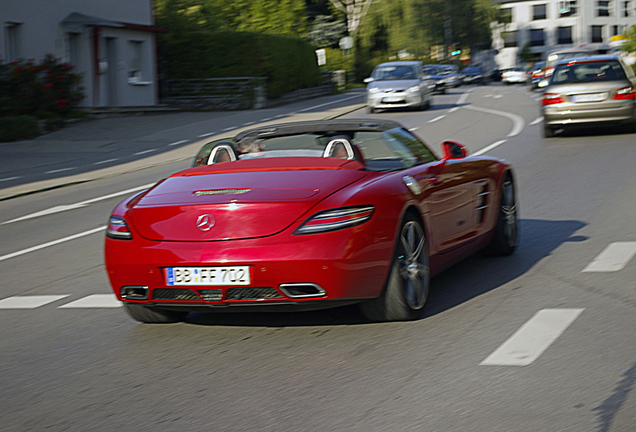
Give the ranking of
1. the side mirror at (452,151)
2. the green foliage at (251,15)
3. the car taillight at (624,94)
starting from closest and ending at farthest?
the side mirror at (452,151) < the car taillight at (624,94) < the green foliage at (251,15)

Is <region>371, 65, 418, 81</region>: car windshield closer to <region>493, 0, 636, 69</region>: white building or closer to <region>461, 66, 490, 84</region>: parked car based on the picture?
<region>461, 66, 490, 84</region>: parked car

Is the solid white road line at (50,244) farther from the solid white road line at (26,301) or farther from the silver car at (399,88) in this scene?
the silver car at (399,88)

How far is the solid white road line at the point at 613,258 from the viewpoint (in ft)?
23.6

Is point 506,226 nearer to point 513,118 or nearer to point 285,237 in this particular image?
point 285,237

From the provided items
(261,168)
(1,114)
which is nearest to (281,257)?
(261,168)

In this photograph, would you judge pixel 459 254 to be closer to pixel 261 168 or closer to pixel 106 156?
pixel 261 168

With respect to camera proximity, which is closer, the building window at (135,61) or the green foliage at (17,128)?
the green foliage at (17,128)

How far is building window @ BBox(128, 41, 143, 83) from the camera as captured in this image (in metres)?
37.0

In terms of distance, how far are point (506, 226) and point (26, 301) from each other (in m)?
3.76

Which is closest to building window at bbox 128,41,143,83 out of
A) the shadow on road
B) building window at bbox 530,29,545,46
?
the shadow on road

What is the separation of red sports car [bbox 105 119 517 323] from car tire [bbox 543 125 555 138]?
14073 mm

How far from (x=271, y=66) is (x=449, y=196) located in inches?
1354

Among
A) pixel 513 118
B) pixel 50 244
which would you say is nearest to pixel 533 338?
pixel 50 244

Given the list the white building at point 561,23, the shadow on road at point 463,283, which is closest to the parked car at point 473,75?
the white building at point 561,23
